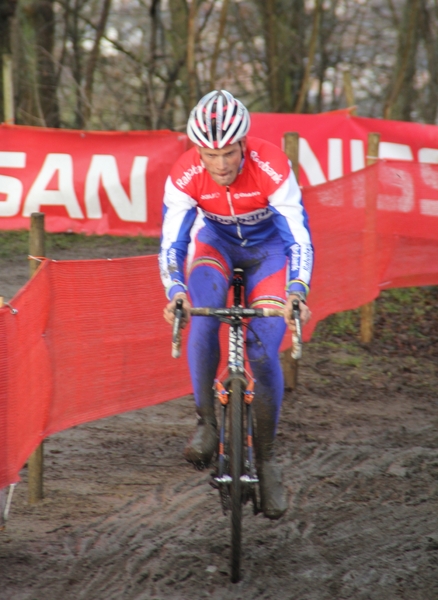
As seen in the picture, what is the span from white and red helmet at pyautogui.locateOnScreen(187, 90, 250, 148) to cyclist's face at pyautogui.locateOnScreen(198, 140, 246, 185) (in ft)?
0.17

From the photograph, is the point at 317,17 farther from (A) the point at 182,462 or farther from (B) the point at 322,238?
(A) the point at 182,462

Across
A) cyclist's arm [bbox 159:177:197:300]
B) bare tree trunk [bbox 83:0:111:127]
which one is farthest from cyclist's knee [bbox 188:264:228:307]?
bare tree trunk [bbox 83:0:111:127]

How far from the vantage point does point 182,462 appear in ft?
18.8

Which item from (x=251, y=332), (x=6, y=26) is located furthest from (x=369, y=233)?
(x=6, y=26)

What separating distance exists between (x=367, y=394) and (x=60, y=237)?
18.1ft

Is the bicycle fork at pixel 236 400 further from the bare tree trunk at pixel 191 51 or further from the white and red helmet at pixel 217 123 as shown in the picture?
the bare tree trunk at pixel 191 51

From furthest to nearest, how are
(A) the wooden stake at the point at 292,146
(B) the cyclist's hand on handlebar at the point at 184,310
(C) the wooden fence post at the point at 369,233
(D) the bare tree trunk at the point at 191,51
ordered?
1. (D) the bare tree trunk at the point at 191,51
2. (C) the wooden fence post at the point at 369,233
3. (A) the wooden stake at the point at 292,146
4. (B) the cyclist's hand on handlebar at the point at 184,310

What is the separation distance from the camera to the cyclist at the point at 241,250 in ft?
13.6

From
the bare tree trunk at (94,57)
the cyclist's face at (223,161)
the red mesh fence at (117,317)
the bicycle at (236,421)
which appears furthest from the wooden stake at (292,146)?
the bare tree trunk at (94,57)

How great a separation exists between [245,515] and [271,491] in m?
0.65

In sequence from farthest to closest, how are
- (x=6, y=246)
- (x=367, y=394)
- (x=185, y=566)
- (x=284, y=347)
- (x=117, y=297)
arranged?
(x=6, y=246) → (x=367, y=394) → (x=284, y=347) → (x=117, y=297) → (x=185, y=566)

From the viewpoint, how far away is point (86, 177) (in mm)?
11328

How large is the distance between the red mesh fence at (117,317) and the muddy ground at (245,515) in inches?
19.0

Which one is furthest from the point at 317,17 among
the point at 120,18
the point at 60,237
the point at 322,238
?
the point at 322,238
